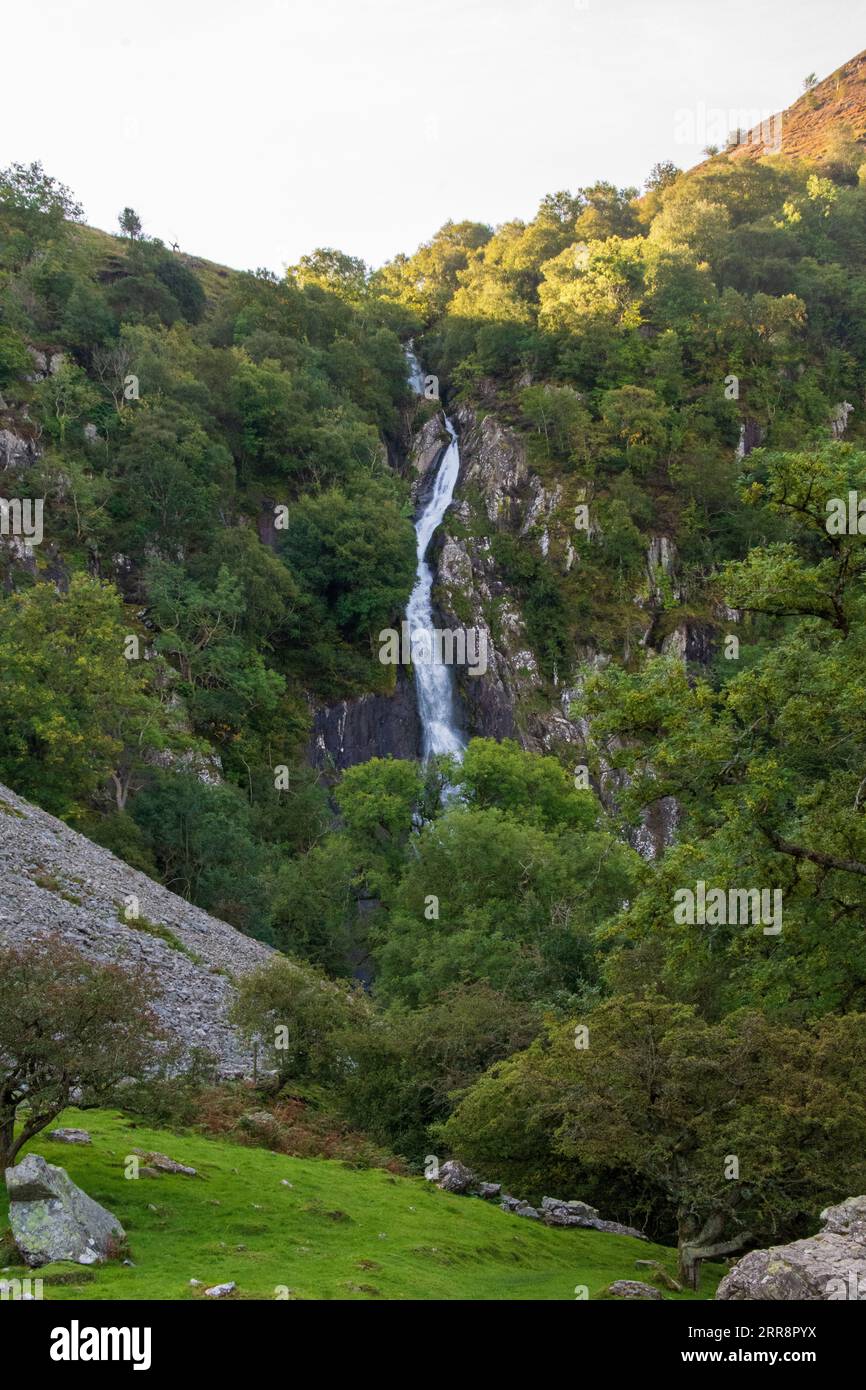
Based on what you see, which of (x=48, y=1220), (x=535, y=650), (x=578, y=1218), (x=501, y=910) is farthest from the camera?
(x=535, y=650)

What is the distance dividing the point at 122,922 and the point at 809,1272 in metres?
28.7

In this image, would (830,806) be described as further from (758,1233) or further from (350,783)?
(350,783)

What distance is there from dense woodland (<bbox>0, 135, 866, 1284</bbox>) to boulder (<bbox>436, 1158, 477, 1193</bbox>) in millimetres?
567

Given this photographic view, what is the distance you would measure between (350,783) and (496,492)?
40.6 metres

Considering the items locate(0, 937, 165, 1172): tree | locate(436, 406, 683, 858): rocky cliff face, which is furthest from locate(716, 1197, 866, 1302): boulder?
locate(436, 406, 683, 858): rocky cliff face

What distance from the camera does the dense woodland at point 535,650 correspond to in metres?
20.5

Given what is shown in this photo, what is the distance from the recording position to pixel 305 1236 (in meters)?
19.6

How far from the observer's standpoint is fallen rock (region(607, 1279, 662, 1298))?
18.1 meters

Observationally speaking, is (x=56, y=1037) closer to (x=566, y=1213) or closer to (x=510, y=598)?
(x=566, y=1213)

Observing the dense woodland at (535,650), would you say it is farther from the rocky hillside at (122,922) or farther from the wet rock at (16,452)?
the rocky hillside at (122,922)

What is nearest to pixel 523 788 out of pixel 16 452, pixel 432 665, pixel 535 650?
pixel 432 665

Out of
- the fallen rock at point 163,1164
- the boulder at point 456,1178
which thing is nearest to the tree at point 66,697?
the boulder at point 456,1178

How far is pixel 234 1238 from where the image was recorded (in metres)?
18.5

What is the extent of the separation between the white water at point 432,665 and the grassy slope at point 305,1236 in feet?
163
